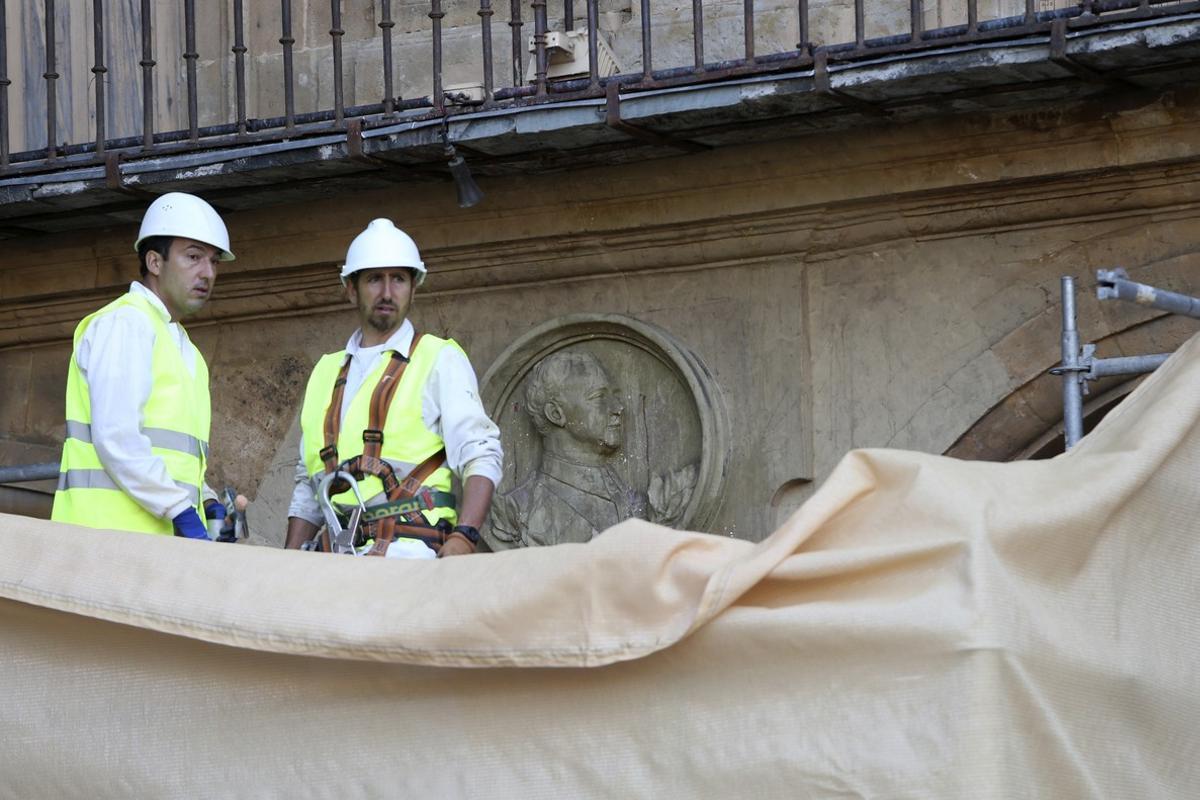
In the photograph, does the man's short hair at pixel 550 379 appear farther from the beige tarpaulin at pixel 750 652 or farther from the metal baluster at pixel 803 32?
→ the beige tarpaulin at pixel 750 652

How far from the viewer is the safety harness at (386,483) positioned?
5.97 metres

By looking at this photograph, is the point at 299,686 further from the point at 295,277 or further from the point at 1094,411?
the point at 295,277

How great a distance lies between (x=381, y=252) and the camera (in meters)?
6.44

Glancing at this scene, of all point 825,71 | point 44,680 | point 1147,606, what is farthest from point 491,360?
point 1147,606

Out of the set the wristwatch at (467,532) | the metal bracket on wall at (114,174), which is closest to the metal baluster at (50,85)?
the metal bracket on wall at (114,174)

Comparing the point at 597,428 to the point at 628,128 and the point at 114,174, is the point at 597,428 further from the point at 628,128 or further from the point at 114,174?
the point at 114,174

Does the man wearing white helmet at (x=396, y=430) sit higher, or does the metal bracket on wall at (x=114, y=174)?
the metal bracket on wall at (x=114, y=174)

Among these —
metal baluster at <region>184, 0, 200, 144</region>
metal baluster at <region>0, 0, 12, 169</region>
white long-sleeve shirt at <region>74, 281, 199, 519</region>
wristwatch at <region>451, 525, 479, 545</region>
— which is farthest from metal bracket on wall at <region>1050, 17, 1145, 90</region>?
metal baluster at <region>0, 0, 12, 169</region>

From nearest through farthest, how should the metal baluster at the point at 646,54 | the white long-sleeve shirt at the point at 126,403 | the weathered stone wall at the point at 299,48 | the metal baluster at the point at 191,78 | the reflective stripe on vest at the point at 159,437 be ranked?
1. the white long-sleeve shirt at the point at 126,403
2. the reflective stripe on vest at the point at 159,437
3. the metal baluster at the point at 646,54
4. the metal baluster at the point at 191,78
5. the weathered stone wall at the point at 299,48

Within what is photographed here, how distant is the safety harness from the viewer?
19.6 ft

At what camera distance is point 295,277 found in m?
8.16

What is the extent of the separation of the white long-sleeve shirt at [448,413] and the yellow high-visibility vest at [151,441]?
43cm

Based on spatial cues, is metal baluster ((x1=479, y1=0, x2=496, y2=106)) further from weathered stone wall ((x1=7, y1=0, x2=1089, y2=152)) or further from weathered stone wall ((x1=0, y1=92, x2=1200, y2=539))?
weathered stone wall ((x1=7, y1=0, x2=1089, y2=152))

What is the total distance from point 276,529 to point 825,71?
2.98m
